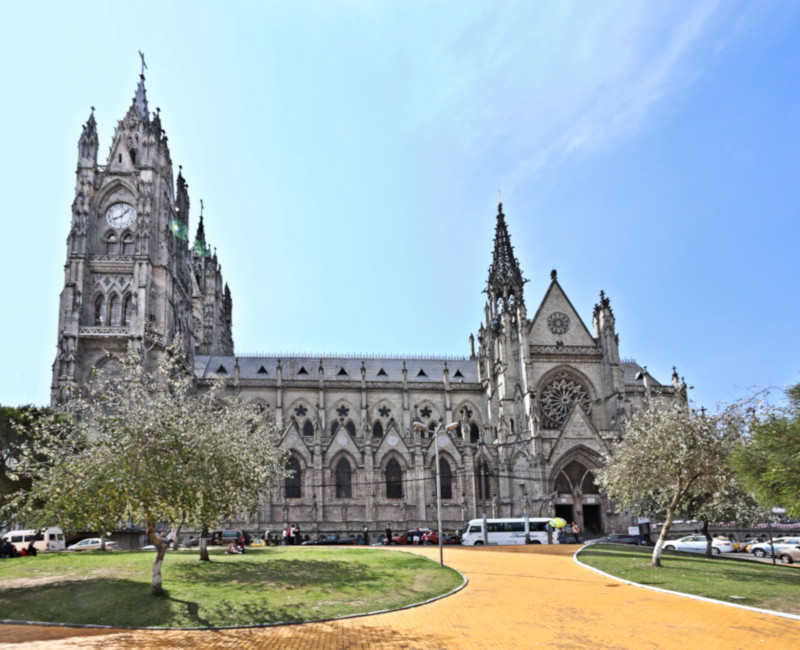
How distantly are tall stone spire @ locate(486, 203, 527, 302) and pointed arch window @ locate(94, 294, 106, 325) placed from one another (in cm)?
4072

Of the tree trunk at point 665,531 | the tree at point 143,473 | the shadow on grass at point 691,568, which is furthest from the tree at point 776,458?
the tree at point 143,473

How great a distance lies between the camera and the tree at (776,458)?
18.4 m

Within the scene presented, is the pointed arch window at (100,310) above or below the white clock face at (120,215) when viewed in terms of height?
below

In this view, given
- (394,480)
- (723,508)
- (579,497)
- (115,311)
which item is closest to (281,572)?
(723,508)

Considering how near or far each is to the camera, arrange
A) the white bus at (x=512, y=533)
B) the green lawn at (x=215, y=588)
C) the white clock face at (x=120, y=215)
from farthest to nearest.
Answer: the white clock face at (x=120, y=215) < the white bus at (x=512, y=533) < the green lawn at (x=215, y=588)

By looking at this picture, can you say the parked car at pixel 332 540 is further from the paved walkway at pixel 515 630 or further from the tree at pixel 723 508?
the paved walkway at pixel 515 630

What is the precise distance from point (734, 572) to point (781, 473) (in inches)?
400

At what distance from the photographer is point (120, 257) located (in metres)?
62.3

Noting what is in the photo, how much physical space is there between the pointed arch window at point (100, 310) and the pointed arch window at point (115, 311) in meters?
0.65

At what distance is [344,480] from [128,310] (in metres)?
26.7

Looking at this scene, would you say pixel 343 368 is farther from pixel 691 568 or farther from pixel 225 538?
pixel 691 568

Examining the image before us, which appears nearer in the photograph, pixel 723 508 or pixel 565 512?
pixel 723 508

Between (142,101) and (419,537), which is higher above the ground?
(142,101)

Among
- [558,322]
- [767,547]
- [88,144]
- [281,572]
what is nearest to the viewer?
[281,572]
